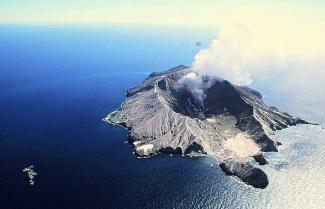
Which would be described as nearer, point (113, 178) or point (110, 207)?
point (110, 207)

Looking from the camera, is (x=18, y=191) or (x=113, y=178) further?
(x=113, y=178)

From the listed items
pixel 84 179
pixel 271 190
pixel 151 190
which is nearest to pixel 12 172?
pixel 84 179

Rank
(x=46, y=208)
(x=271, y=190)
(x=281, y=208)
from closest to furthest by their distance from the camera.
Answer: (x=46, y=208) < (x=281, y=208) < (x=271, y=190)

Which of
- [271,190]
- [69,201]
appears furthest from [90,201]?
[271,190]

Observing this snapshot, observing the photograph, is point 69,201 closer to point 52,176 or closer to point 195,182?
point 52,176

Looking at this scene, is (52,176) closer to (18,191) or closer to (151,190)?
(18,191)

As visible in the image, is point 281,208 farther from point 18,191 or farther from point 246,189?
point 18,191

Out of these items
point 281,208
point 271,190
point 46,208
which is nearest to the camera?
point 46,208

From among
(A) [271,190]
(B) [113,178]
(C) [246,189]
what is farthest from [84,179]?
(A) [271,190]
